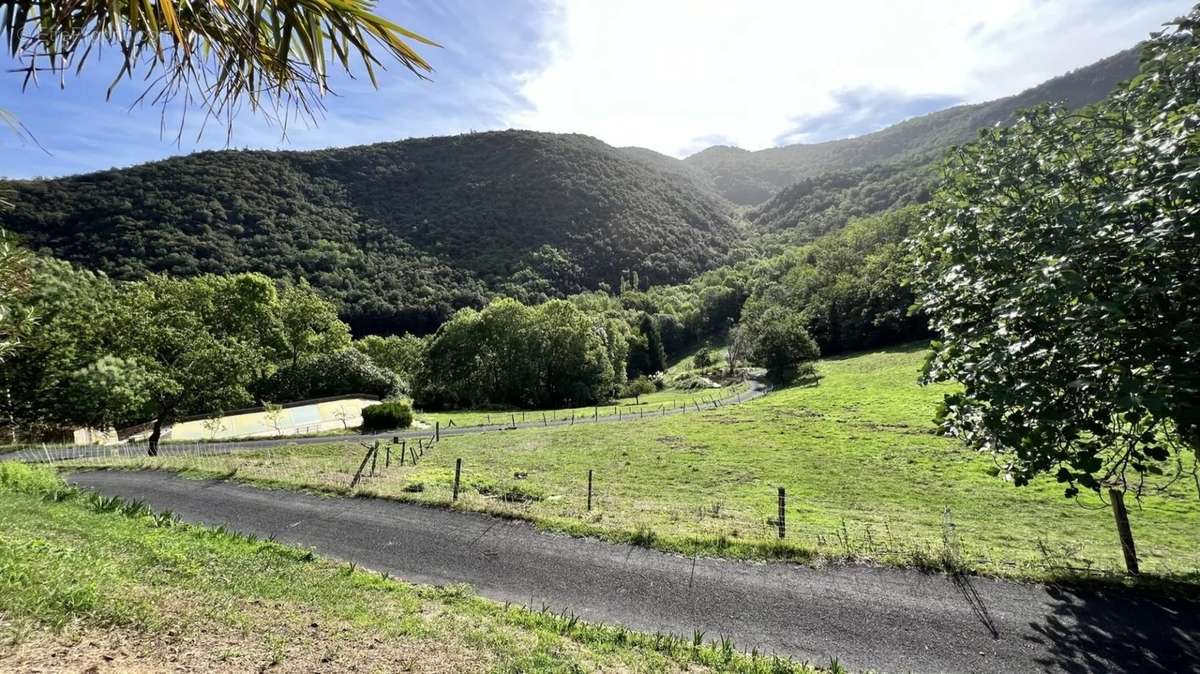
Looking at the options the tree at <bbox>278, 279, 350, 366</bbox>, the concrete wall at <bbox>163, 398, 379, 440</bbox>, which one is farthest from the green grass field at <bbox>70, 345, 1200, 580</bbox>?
the tree at <bbox>278, 279, 350, 366</bbox>

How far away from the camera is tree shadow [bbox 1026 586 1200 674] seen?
6551 millimetres

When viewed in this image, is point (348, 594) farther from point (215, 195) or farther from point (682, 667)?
point (215, 195)

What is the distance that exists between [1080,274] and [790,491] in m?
15.5

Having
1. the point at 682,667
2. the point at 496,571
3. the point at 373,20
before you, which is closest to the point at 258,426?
the point at 496,571

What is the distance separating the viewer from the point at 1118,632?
7191 millimetres

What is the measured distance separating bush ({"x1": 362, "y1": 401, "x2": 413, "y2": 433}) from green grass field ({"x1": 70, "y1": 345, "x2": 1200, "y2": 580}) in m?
7.07

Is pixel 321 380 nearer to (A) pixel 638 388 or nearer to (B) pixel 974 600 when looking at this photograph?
(A) pixel 638 388

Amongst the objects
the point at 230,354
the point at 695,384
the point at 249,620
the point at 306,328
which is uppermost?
the point at 306,328

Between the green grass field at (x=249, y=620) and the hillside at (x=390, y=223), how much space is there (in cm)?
4459

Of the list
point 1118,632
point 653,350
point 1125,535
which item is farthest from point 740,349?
point 1118,632

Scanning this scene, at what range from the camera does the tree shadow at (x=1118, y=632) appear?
6551 millimetres

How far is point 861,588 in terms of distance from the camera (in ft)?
28.8

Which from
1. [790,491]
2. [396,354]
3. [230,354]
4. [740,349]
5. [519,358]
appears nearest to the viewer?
[790,491]

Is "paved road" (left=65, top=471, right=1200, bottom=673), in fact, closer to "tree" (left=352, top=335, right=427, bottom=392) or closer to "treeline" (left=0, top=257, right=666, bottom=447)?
"treeline" (left=0, top=257, right=666, bottom=447)
